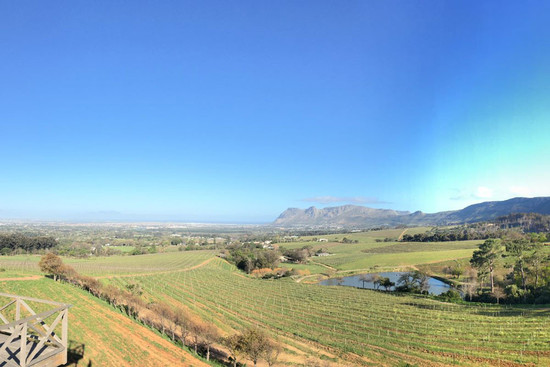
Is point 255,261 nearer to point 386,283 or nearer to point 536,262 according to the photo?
point 386,283

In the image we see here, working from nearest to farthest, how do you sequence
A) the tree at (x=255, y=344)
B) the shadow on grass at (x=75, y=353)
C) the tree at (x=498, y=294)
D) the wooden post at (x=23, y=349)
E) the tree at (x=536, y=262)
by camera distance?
the wooden post at (x=23, y=349), the shadow on grass at (x=75, y=353), the tree at (x=255, y=344), the tree at (x=498, y=294), the tree at (x=536, y=262)


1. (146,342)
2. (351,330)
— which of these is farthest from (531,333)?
(146,342)

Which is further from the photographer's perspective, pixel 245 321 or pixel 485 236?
pixel 485 236

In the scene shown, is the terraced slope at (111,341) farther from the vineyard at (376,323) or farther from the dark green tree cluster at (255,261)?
the dark green tree cluster at (255,261)

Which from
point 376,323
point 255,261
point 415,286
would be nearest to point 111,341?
point 376,323

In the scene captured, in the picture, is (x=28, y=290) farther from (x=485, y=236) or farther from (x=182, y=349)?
(x=485, y=236)

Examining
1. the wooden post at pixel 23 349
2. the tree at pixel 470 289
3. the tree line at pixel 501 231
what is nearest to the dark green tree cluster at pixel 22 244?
the wooden post at pixel 23 349
